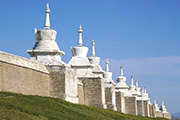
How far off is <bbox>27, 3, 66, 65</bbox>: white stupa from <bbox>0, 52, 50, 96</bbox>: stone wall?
3.24ft

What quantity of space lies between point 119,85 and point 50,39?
24.7 m

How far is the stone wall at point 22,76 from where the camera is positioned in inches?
842

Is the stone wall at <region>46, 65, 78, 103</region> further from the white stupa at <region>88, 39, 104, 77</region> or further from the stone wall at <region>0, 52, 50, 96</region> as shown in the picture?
the white stupa at <region>88, 39, 104, 77</region>

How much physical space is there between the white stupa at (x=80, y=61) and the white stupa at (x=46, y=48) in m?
7.36

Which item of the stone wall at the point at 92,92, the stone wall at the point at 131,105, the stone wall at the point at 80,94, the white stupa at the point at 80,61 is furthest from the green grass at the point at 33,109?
the stone wall at the point at 131,105

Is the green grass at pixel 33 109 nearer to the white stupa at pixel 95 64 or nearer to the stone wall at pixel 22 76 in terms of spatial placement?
the stone wall at pixel 22 76

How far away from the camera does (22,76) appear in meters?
23.1

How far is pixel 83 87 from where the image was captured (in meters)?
33.9

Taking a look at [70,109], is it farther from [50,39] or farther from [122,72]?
[122,72]

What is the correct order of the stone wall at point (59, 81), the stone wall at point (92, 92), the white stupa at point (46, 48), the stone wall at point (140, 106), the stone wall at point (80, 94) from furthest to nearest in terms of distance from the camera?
the stone wall at point (140, 106)
the stone wall at point (92, 92)
the stone wall at point (80, 94)
the white stupa at point (46, 48)
the stone wall at point (59, 81)

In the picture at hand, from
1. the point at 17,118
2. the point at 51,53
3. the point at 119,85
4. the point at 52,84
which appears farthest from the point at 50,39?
the point at 119,85

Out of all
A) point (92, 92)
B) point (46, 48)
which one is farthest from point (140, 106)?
point (46, 48)

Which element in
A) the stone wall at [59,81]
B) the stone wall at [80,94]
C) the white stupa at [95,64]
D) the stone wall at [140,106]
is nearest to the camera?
the stone wall at [59,81]

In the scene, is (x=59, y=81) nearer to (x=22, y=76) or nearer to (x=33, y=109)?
(x=22, y=76)
